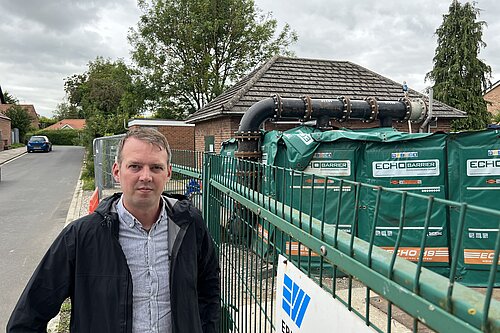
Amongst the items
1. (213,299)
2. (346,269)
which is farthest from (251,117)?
(346,269)

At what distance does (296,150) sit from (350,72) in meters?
9.82

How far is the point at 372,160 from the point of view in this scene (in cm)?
633

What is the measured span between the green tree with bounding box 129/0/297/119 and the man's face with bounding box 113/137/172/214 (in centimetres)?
2448

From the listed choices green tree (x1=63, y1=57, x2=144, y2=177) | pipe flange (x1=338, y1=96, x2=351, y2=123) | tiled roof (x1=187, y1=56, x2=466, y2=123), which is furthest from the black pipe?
green tree (x1=63, y1=57, x2=144, y2=177)

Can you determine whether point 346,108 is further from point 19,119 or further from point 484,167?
point 19,119

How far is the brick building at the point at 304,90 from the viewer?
497 inches

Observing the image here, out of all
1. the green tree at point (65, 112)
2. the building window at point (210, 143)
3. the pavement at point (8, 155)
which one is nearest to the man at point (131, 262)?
the building window at point (210, 143)

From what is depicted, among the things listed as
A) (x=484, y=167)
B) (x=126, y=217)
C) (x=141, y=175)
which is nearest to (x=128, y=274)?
(x=126, y=217)

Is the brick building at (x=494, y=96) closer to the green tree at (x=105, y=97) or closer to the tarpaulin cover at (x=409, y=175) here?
the green tree at (x=105, y=97)

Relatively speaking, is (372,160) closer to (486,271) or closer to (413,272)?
(486,271)

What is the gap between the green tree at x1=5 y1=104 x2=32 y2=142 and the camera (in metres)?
48.3

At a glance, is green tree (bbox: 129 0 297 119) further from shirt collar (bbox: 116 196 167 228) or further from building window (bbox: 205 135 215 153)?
shirt collar (bbox: 116 196 167 228)

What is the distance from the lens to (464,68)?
27.2 meters

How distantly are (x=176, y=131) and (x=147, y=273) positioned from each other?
2102cm
